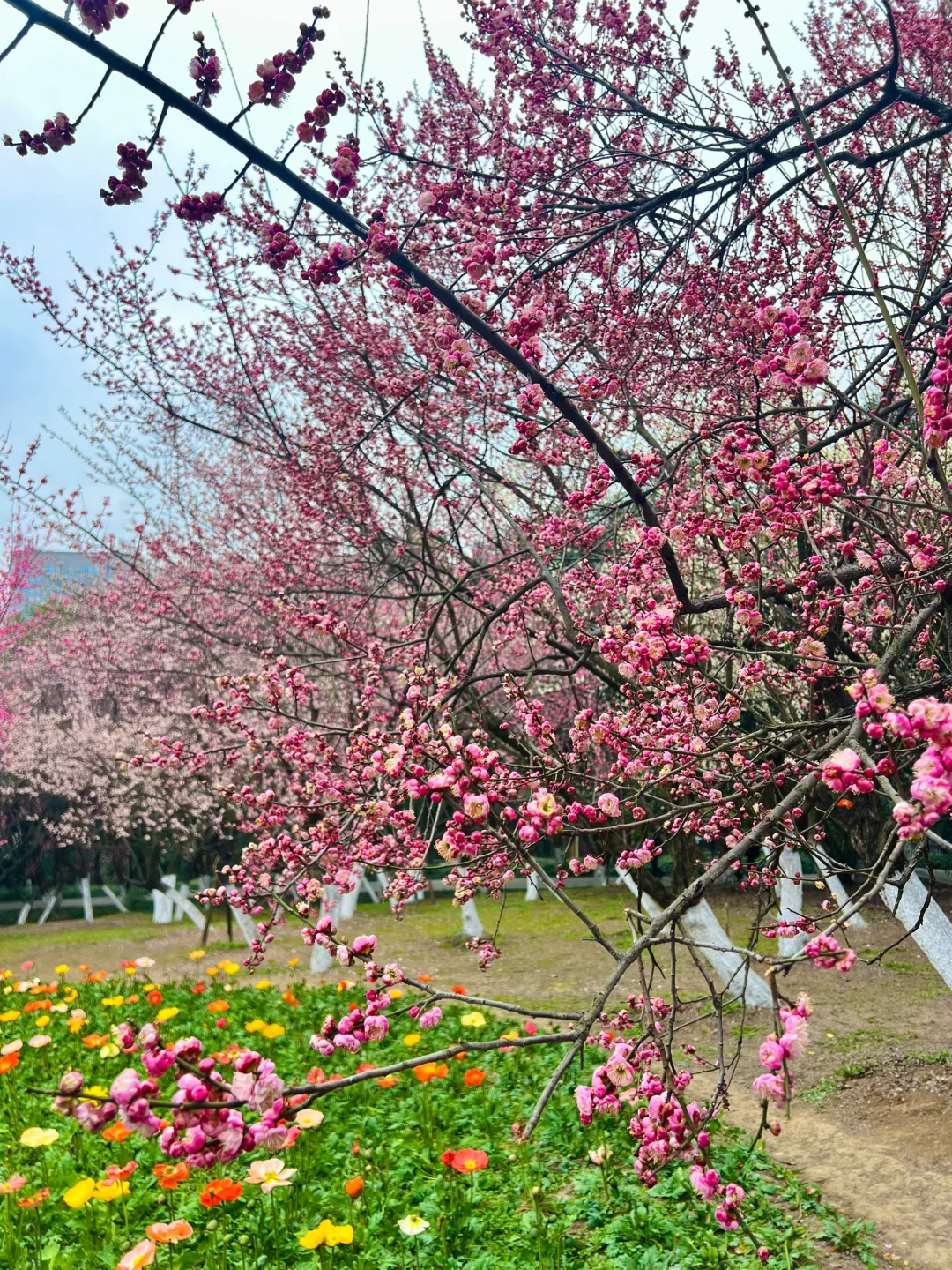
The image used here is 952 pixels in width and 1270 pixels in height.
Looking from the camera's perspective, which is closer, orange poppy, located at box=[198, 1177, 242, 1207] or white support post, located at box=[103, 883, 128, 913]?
orange poppy, located at box=[198, 1177, 242, 1207]

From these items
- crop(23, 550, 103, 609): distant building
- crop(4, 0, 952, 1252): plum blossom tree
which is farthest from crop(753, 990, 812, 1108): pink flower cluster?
crop(23, 550, 103, 609): distant building

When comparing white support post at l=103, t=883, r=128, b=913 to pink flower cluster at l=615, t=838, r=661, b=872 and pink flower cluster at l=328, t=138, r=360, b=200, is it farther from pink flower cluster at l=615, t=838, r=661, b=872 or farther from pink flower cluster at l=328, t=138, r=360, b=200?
pink flower cluster at l=328, t=138, r=360, b=200

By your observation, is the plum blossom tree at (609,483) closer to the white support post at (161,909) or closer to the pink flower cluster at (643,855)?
the pink flower cluster at (643,855)

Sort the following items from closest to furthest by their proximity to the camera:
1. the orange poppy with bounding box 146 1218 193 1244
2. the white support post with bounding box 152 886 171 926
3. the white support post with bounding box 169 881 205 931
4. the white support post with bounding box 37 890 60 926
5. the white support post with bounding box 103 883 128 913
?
the orange poppy with bounding box 146 1218 193 1244 < the white support post with bounding box 169 881 205 931 < the white support post with bounding box 152 886 171 926 < the white support post with bounding box 37 890 60 926 < the white support post with bounding box 103 883 128 913

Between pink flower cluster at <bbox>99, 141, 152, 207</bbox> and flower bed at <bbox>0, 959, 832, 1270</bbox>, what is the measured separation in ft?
7.06

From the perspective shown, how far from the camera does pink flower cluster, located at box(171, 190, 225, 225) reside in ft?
6.35

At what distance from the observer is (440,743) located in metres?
3.04

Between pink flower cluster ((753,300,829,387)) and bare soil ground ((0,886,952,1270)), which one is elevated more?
pink flower cluster ((753,300,829,387))

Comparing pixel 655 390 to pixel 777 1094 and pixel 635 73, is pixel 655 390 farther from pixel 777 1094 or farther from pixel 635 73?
pixel 777 1094

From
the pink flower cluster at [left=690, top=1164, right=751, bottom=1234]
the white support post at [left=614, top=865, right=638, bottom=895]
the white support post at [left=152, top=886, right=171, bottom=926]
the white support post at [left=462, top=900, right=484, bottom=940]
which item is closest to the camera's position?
the pink flower cluster at [left=690, top=1164, right=751, bottom=1234]

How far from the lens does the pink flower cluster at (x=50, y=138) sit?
1862mm

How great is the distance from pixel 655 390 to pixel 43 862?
2287cm

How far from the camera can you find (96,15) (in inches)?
66.4

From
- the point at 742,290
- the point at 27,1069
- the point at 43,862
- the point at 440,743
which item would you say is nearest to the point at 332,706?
the point at 27,1069
